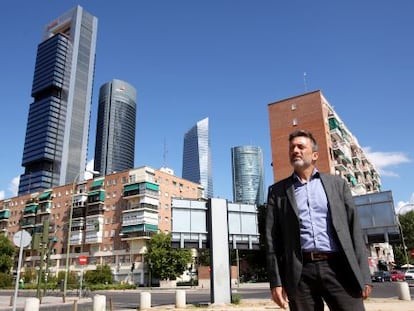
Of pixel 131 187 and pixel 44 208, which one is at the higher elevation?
pixel 131 187

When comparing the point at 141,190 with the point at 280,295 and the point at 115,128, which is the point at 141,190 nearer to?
the point at 280,295

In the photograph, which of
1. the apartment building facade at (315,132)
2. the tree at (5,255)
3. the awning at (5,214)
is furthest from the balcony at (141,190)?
the awning at (5,214)

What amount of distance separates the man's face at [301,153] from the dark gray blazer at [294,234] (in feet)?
0.55

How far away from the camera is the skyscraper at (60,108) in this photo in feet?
470

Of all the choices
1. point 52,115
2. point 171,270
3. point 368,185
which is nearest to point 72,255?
point 171,270

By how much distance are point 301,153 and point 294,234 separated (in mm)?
723

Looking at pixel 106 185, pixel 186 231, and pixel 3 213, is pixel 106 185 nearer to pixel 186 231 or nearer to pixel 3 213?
pixel 3 213

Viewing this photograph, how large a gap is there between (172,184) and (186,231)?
54634mm

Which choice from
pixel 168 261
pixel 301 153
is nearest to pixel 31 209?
pixel 168 261

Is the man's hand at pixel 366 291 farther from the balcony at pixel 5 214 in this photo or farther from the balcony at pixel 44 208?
the balcony at pixel 5 214

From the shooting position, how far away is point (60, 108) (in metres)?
147

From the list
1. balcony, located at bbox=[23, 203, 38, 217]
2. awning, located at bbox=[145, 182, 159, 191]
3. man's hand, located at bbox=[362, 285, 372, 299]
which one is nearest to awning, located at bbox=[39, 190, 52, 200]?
balcony, located at bbox=[23, 203, 38, 217]

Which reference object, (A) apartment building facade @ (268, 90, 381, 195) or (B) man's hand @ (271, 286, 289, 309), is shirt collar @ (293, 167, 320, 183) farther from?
(A) apartment building facade @ (268, 90, 381, 195)

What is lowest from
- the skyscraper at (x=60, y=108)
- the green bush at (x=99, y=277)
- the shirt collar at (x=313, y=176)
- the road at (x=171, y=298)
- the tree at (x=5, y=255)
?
the road at (x=171, y=298)
